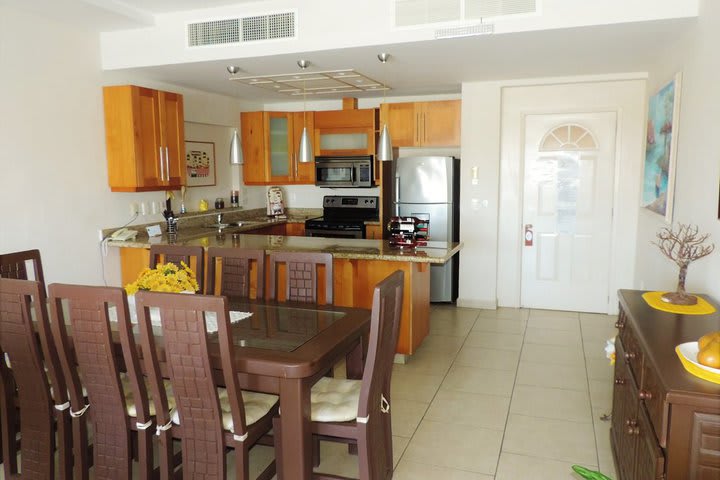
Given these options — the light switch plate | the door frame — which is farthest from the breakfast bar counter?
the door frame

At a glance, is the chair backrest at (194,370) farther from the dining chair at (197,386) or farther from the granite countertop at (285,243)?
the granite countertop at (285,243)

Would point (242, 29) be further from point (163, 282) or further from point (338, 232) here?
point (338, 232)

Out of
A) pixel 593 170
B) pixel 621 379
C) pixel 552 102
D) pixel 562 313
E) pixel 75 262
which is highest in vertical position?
pixel 552 102

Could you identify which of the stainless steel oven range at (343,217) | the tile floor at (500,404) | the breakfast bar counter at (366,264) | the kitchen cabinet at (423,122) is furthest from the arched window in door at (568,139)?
the stainless steel oven range at (343,217)

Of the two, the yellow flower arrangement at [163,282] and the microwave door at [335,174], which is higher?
the microwave door at [335,174]

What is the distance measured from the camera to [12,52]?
12.3 feet

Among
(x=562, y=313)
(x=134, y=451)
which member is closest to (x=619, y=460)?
(x=134, y=451)

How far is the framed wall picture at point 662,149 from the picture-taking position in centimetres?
355

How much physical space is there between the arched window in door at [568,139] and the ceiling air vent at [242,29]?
2.85 m

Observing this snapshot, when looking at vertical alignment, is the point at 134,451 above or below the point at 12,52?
below

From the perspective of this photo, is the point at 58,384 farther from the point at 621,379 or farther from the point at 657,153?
the point at 657,153

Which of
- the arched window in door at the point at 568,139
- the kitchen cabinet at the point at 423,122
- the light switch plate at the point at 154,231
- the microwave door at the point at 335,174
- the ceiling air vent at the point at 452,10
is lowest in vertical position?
the light switch plate at the point at 154,231

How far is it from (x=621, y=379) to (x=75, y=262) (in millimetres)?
3911

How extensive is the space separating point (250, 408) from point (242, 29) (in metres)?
2.88
